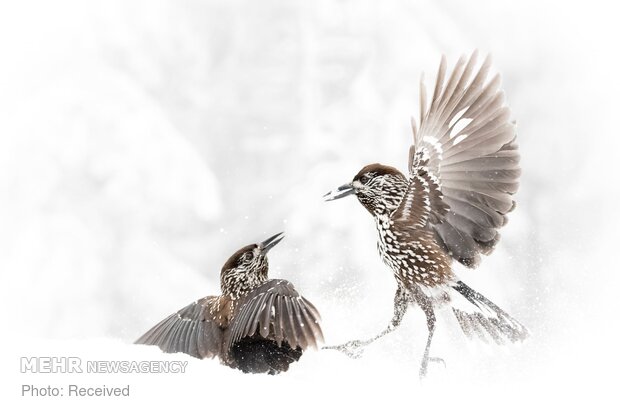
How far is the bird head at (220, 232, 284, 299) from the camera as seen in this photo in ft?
13.9

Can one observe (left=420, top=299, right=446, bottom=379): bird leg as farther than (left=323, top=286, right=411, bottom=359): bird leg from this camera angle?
No

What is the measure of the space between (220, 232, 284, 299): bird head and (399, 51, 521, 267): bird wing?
818mm

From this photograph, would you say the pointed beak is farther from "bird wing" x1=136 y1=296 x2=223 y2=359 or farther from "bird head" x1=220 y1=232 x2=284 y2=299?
"bird wing" x1=136 y1=296 x2=223 y2=359

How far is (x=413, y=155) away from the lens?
158 inches

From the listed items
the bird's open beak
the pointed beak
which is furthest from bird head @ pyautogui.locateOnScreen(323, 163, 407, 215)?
the pointed beak

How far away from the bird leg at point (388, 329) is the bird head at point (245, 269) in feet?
1.71

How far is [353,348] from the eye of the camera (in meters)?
4.17

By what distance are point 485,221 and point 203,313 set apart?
5.14ft

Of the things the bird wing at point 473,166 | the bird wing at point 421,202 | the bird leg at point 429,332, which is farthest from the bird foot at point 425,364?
the bird wing at point 421,202

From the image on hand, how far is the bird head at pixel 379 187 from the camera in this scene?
4.04 metres

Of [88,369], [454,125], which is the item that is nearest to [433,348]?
[454,125]

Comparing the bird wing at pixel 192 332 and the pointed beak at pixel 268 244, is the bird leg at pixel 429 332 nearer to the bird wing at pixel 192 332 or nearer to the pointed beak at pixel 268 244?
the pointed beak at pixel 268 244

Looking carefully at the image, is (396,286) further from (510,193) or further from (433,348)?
(510,193)

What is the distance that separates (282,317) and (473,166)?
120 centimetres
